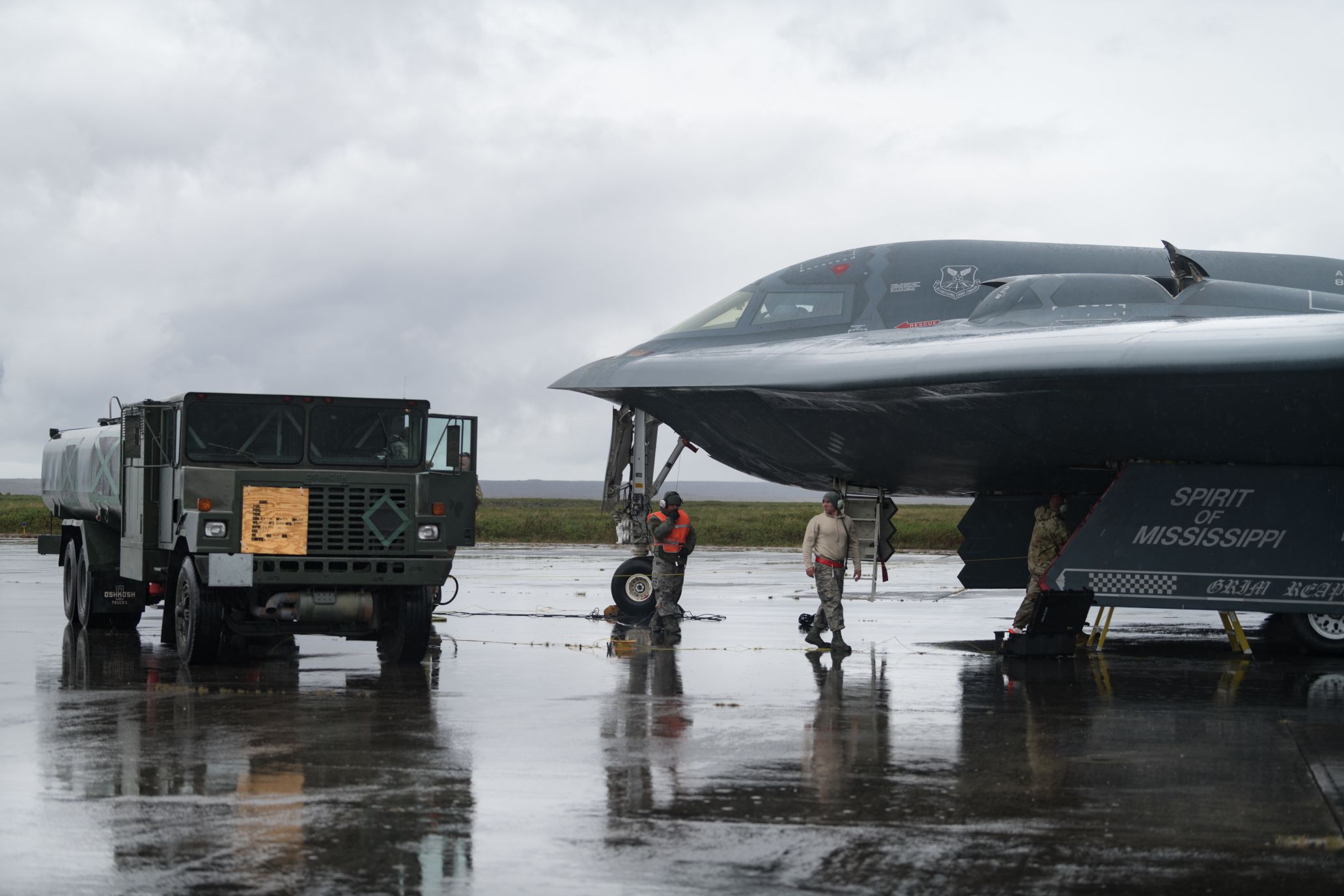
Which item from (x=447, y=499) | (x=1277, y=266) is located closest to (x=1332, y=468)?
(x=1277, y=266)

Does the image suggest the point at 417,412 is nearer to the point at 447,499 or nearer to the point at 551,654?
the point at 447,499

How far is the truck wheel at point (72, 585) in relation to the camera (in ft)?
53.8

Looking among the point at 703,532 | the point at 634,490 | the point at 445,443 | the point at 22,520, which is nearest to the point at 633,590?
the point at 634,490

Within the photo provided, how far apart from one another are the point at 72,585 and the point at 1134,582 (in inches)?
457

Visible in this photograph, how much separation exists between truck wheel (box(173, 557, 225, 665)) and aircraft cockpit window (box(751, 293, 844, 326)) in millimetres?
7195

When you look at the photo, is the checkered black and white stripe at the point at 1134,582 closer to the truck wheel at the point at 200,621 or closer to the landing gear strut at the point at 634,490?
the landing gear strut at the point at 634,490

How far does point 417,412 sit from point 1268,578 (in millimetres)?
8060

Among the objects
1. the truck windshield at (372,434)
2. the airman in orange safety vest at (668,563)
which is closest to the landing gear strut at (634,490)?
the airman in orange safety vest at (668,563)

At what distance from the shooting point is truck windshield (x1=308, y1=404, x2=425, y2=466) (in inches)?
489

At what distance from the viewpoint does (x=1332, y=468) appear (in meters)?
13.9

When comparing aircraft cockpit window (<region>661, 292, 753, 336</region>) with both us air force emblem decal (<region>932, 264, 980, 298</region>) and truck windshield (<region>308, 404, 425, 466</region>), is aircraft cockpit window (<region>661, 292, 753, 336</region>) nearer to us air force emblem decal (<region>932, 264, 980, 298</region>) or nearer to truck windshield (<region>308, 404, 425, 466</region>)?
us air force emblem decal (<region>932, 264, 980, 298</region>)

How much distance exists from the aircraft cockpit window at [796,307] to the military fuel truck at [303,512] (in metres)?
5.12

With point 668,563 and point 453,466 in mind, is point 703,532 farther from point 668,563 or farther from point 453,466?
point 453,466

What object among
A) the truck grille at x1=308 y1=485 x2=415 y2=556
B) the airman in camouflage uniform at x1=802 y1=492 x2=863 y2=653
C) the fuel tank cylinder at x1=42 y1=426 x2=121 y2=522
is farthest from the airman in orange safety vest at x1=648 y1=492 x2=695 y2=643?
the fuel tank cylinder at x1=42 y1=426 x2=121 y2=522
